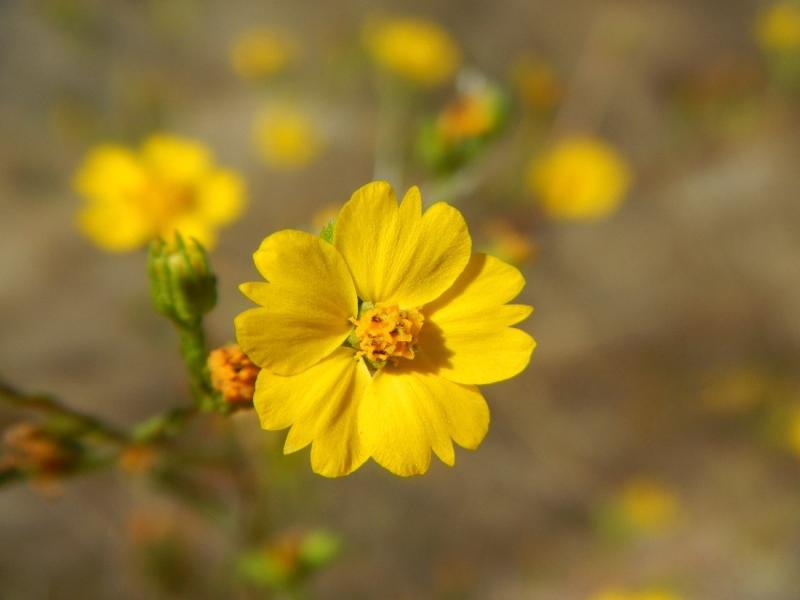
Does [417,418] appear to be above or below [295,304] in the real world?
below

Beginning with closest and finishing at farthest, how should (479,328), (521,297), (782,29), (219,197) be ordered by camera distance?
1. (479,328)
2. (219,197)
3. (521,297)
4. (782,29)

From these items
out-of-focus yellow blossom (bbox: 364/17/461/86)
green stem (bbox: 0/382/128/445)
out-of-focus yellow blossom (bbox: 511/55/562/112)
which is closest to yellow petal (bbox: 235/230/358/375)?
green stem (bbox: 0/382/128/445)

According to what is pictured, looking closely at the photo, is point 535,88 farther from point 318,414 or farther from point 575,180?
point 318,414

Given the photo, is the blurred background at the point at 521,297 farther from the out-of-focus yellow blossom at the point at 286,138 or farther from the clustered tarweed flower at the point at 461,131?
the clustered tarweed flower at the point at 461,131

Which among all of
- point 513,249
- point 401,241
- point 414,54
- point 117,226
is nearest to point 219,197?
point 117,226

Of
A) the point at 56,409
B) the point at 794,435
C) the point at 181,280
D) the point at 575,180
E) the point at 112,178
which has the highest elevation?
the point at 575,180

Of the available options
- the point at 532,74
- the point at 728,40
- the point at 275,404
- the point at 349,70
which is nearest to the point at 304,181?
the point at 349,70
